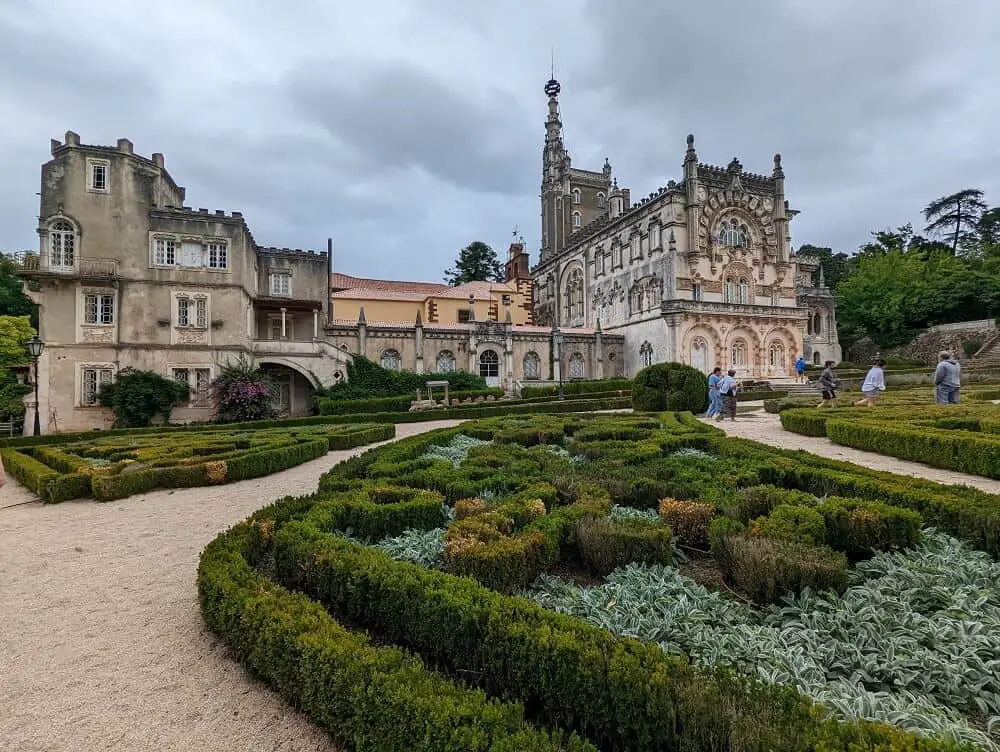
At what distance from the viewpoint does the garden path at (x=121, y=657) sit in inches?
112

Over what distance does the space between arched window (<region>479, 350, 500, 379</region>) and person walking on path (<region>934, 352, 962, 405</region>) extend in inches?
933

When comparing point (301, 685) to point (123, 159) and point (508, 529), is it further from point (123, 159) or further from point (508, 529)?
point (123, 159)

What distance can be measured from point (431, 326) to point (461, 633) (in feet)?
98.6

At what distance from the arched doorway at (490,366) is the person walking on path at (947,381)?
76.8ft

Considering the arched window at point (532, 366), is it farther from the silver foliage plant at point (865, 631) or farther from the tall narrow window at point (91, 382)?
the silver foliage plant at point (865, 631)

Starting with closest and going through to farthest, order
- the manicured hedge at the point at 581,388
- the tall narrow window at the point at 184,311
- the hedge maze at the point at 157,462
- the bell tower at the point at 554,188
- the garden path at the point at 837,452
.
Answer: the garden path at the point at 837,452 → the hedge maze at the point at 157,462 → the tall narrow window at the point at 184,311 → the manicured hedge at the point at 581,388 → the bell tower at the point at 554,188

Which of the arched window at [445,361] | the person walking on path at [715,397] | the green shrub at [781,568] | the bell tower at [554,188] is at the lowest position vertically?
the green shrub at [781,568]

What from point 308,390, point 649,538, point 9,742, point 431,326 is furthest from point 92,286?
Answer: point 649,538

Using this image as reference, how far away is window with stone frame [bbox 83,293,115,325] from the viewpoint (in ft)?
76.3

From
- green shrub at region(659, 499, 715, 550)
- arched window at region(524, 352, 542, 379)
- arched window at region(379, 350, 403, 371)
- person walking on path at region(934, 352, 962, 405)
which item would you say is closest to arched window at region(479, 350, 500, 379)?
arched window at region(524, 352, 542, 379)

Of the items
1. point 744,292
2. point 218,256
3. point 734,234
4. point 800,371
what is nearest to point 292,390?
point 218,256

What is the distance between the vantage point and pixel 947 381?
44.6 feet

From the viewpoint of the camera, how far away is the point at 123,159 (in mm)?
23562

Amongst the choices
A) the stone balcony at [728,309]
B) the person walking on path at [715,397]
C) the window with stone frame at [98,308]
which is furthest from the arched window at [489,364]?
the window with stone frame at [98,308]
